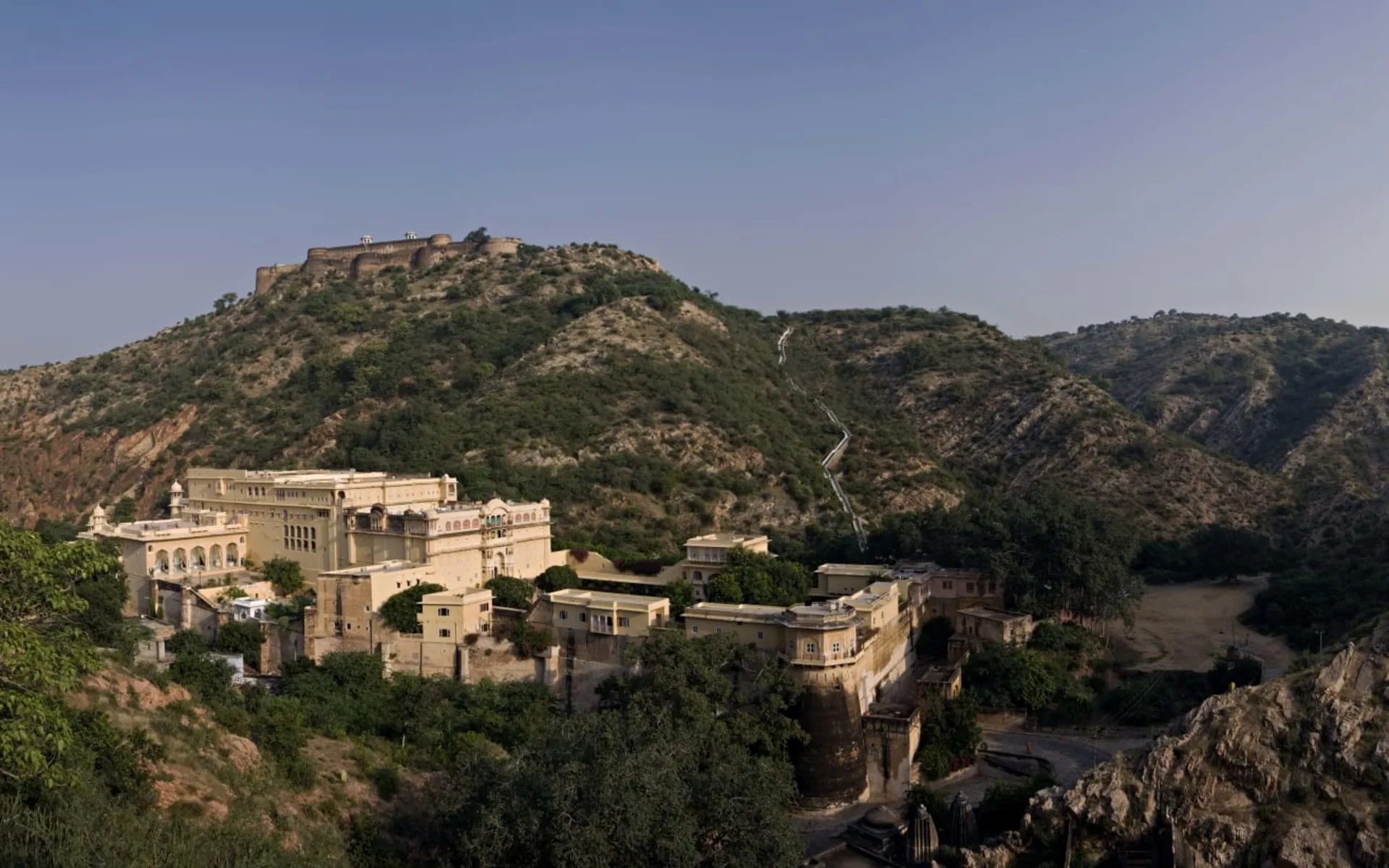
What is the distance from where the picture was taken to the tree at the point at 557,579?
36.7m

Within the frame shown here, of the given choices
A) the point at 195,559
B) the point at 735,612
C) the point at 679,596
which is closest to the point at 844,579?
the point at 679,596

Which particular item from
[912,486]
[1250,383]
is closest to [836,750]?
[912,486]

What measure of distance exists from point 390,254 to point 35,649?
281 ft

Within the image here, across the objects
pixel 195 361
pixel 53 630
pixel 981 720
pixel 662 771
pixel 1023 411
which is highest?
pixel 195 361

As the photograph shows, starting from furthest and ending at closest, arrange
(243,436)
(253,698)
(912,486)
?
(243,436) → (912,486) → (253,698)

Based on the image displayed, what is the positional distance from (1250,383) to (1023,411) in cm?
2640

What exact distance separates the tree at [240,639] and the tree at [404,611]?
4.39 meters

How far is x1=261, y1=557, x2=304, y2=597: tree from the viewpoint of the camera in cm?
3838

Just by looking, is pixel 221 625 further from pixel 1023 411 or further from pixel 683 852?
pixel 1023 411

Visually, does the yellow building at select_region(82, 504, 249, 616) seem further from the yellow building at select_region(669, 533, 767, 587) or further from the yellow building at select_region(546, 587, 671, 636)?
the yellow building at select_region(669, 533, 767, 587)

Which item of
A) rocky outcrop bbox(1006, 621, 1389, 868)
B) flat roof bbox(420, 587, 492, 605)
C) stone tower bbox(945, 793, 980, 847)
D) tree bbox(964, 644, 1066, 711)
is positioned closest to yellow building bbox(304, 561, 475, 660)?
flat roof bbox(420, 587, 492, 605)

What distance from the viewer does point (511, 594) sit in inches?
1358

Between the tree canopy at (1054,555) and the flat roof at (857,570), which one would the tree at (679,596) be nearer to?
the flat roof at (857,570)

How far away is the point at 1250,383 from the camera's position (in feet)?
274
